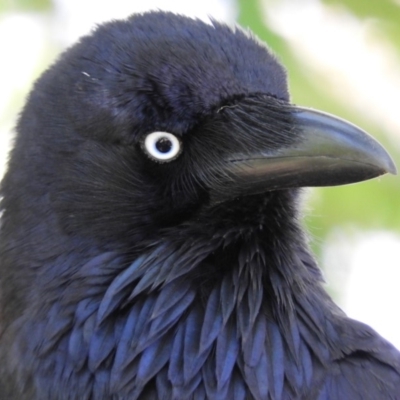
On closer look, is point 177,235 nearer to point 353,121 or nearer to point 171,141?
point 171,141

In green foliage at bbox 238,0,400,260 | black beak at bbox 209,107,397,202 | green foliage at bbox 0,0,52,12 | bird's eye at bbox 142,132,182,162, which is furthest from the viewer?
green foliage at bbox 0,0,52,12

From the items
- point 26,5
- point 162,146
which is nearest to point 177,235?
point 162,146

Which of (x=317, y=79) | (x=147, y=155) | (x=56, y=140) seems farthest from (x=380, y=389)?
(x=317, y=79)

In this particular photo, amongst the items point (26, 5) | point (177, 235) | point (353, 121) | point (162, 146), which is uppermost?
point (26, 5)

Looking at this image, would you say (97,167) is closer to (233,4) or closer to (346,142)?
(346,142)

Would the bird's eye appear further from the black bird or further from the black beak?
the black beak

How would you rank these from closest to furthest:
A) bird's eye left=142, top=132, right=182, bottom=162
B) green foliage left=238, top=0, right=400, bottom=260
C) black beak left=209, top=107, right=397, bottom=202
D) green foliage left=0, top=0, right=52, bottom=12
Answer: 1. black beak left=209, top=107, right=397, bottom=202
2. bird's eye left=142, top=132, right=182, bottom=162
3. green foliage left=238, top=0, right=400, bottom=260
4. green foliage left=0, top=0, right=52, bottom=12

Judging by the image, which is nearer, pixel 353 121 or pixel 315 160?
pixel 315 160

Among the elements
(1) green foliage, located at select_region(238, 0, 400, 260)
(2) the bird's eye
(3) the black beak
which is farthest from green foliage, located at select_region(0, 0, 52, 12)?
(3) the black beak

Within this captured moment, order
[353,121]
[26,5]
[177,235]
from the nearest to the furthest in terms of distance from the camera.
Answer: [177,235] < [353,121] < [26,5]
